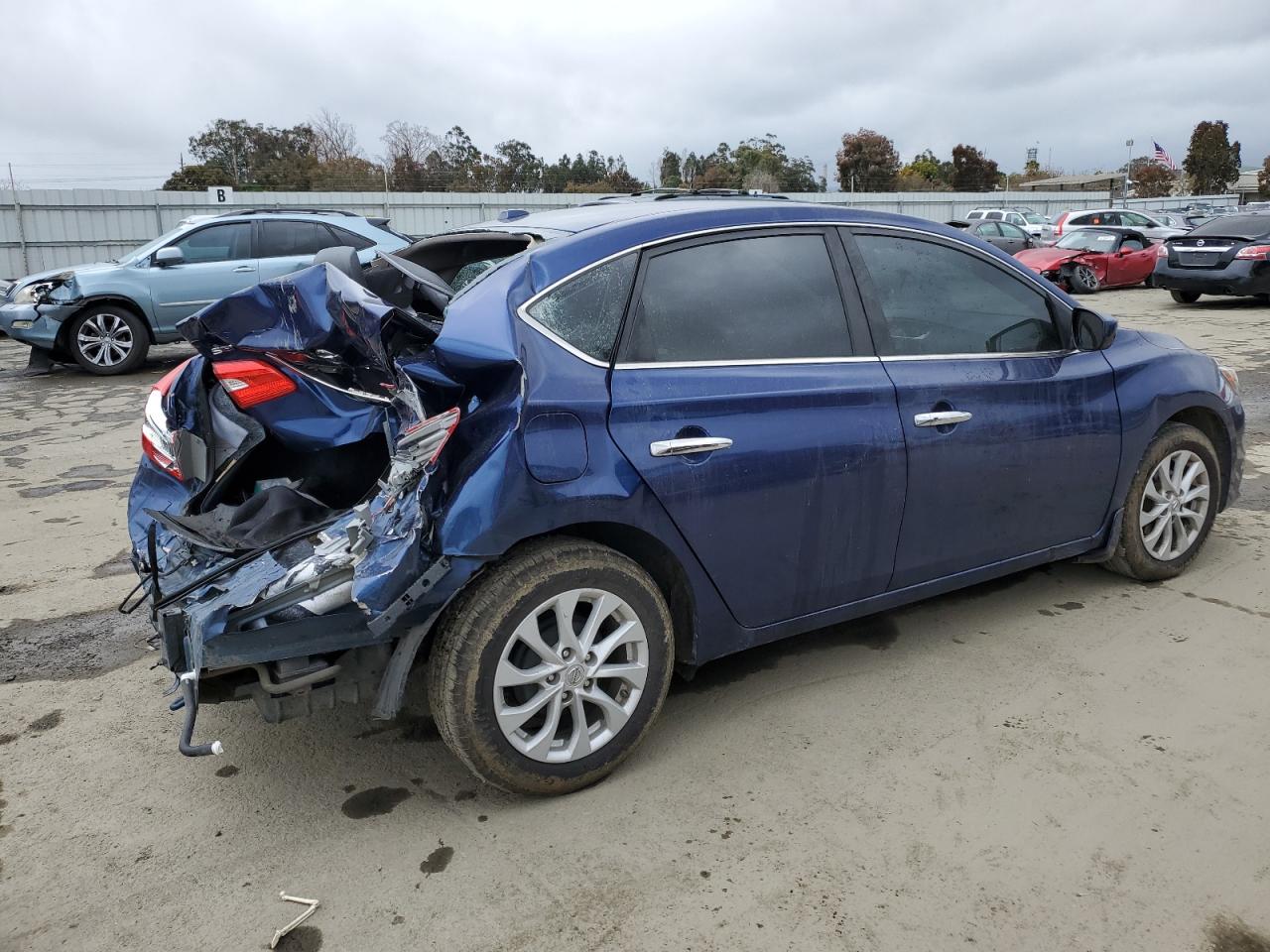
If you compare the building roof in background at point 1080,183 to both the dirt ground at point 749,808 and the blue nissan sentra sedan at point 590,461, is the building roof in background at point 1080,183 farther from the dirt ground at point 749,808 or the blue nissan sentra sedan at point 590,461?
the dirt ground at point 749,808

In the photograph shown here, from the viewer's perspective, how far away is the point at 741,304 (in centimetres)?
316

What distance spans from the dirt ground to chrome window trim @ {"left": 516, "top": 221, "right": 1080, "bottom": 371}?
1.14 meters

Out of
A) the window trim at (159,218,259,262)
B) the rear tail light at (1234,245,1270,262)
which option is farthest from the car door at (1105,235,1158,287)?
the window trim at (159,218,259,262)

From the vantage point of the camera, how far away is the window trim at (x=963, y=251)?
11.1 feet

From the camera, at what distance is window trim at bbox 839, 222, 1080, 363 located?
11.1 feet

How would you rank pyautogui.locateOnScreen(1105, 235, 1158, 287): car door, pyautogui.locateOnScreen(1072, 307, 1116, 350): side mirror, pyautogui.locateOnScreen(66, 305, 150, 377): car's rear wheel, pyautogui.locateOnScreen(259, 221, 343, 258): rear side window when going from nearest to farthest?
1. pyautogui.locateOnScreen(1072, 307, 1116, 350): side mirror
2. pyautogui.locateOnScreen(66, 305, 150, 377): car's rear wheel
3. pyautogui.locateOnScreen(259, 221, 343, 258): rear side window
4. pyautogui.locateOnScreen(1105, 235, 1158, 287): car door

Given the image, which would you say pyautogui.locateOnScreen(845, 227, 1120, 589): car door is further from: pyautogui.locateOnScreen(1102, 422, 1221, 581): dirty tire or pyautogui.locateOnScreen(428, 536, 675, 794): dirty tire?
pyautogui.locateOnScreen(428, 536, 675, 794): dirty tire

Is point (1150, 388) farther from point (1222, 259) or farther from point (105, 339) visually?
point (1222, 259)

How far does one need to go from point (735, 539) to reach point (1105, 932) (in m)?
1.39

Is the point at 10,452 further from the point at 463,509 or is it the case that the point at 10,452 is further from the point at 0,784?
the point at 463,509

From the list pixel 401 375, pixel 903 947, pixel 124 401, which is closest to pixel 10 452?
pixel 124 401

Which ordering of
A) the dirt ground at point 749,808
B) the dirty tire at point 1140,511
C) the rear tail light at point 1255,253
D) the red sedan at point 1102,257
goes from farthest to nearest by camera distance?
the red sedan at point 1102,257 < the rear tail light at point 1255,253 < the dirty tire at point 1140,511 < the dirt ground at point 749,808

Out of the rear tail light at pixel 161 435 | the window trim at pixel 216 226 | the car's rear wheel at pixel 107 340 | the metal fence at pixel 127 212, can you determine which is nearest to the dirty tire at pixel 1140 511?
the rear tail light at pixel 161 435

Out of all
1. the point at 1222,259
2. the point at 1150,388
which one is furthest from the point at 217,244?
the point at 1222,259
